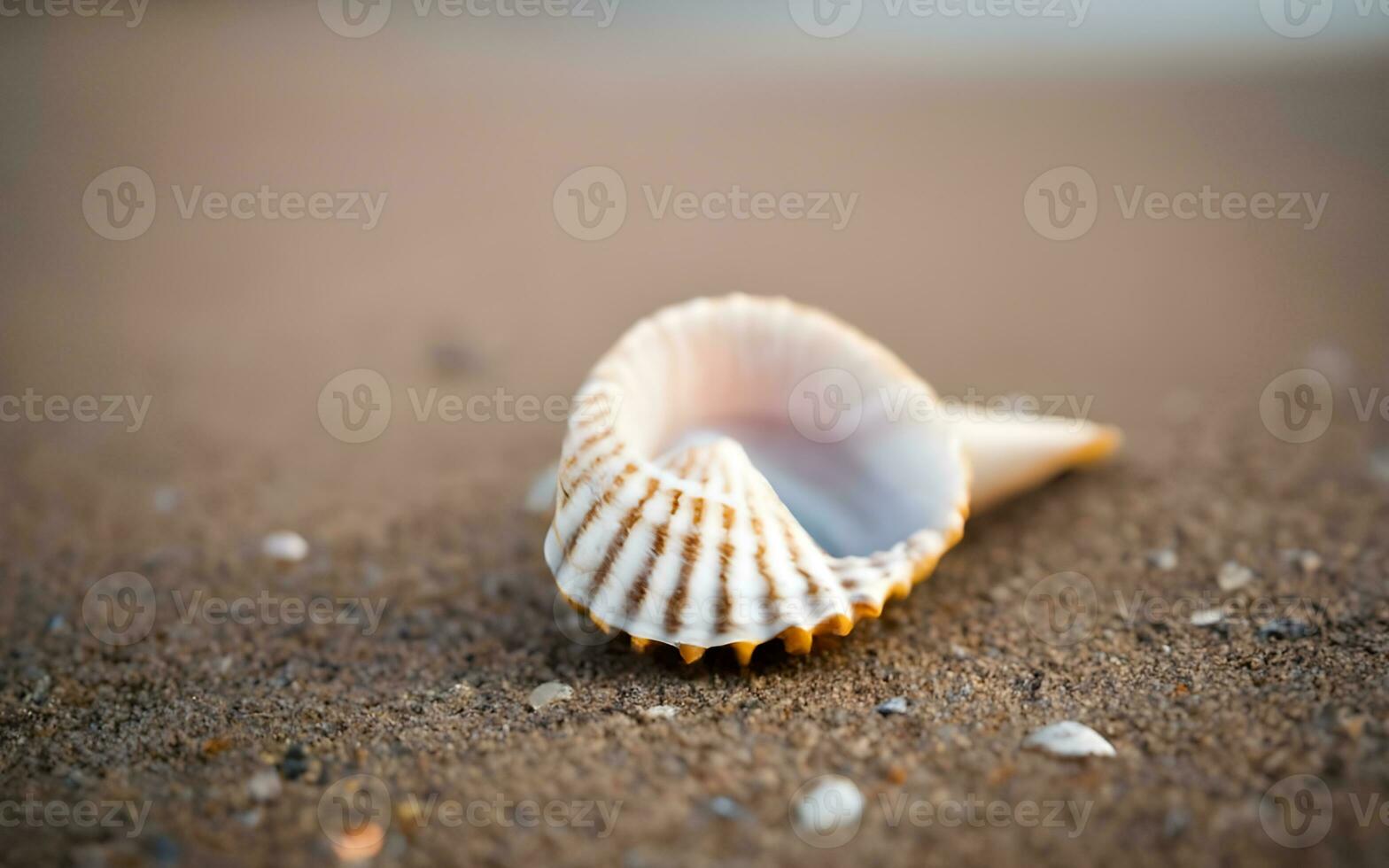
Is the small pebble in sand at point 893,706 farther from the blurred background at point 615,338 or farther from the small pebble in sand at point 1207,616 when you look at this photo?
the small pebble in sand at point 1207,616

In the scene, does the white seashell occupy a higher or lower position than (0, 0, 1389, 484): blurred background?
lower

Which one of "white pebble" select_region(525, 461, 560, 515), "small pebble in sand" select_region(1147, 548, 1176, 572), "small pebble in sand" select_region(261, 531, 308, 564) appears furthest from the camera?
"white pebble" select_region(525, 461, 560, 515)

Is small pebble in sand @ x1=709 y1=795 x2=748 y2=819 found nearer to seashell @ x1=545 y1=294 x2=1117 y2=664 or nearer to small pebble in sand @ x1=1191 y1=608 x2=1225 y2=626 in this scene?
seashell @ x1=545 y1=294 x2=1117 y2=664

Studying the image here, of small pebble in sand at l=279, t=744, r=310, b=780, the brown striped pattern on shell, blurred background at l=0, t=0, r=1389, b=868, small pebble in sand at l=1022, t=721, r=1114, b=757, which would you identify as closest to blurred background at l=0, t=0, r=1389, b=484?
blurred background at l=0, t=0, r=1389, b=868

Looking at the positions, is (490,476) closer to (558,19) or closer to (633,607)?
(633,607)

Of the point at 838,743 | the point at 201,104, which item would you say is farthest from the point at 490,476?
the point at 201,104
